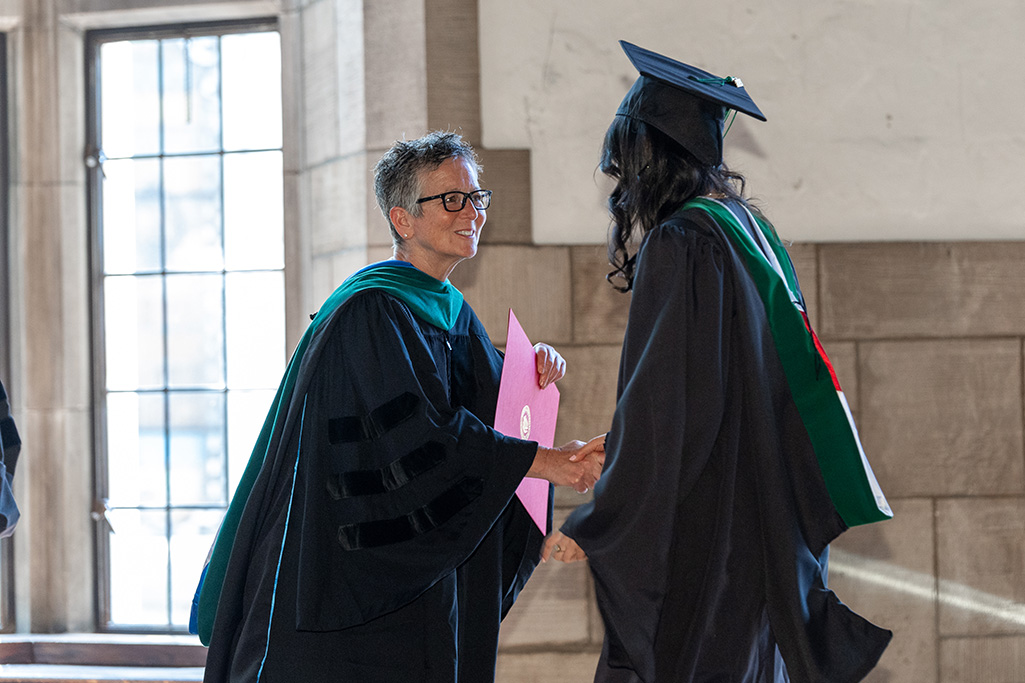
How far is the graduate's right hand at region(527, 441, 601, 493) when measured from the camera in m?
2.12

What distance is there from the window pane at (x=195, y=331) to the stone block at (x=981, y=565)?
2845 mm

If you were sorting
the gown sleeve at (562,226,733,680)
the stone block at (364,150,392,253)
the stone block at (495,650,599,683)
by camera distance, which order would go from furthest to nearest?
the stone block at (364,150,392,253), the stone block at (495,650,599,683), the gown sleeve at (562,226,733,680)

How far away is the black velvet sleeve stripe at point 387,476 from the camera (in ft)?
6.44

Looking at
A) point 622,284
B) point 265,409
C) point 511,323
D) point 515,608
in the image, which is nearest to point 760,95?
point 622,284

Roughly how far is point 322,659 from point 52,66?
2.97 meters

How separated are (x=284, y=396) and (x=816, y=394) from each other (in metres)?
1.15

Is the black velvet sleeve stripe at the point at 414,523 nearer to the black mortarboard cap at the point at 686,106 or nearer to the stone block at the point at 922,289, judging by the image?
the black mortarboard cap at the point at 686,106

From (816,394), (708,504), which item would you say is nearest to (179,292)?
(708,504)

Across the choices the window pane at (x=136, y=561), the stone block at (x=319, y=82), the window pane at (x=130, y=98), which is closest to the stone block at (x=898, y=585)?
the stone block at (x=319, y=82)

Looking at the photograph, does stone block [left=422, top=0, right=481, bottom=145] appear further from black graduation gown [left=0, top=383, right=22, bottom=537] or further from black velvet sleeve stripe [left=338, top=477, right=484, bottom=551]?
black graduation gown [left=0, top=383, right=22, bottom=537]

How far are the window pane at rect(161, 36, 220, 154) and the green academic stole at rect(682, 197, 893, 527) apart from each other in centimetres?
266

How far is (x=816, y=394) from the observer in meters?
1.70

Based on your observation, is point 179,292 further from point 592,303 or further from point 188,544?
point 592,303

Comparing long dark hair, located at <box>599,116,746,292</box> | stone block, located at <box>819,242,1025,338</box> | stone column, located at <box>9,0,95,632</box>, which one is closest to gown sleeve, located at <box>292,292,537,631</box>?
long dark hair, located at <box>599,116,746,292</box>
